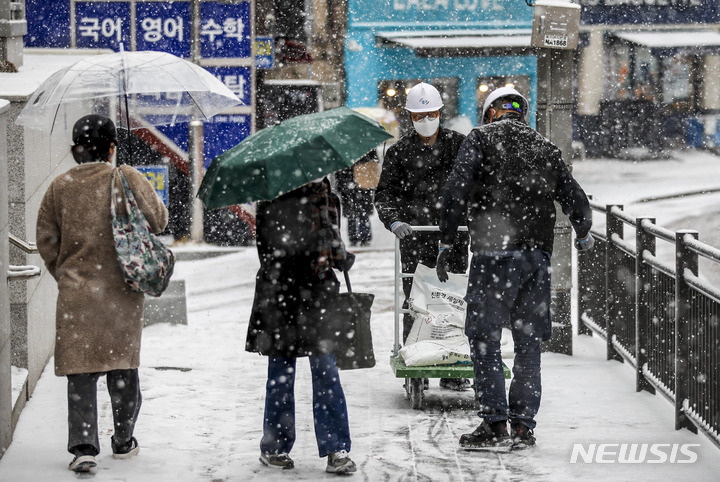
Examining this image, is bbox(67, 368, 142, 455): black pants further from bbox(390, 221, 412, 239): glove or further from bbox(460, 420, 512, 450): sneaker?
bbox(390, 221, 412, 239): glove

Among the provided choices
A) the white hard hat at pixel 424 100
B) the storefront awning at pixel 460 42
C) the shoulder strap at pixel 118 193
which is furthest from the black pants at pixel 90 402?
the storefront awning at pixel 460 42

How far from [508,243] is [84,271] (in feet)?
7.22

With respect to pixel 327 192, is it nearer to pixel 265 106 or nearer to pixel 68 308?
pixel 68 308

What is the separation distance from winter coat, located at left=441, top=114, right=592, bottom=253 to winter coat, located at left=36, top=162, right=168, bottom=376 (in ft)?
5.85

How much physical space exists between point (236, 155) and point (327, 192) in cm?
49

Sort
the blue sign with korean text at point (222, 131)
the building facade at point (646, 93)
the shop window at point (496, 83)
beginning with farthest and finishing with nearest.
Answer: the building facade at point (646, 93) → the shop window at point (496, 83) → the blue sign with korean text at point (222, 131)

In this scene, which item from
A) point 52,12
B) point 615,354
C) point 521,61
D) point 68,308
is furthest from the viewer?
point 521,61

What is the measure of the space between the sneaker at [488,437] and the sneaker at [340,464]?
748mm

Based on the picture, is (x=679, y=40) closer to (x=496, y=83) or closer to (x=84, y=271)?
(x=496, y=83)

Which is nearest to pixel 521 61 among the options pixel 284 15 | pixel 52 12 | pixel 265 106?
pixel 284 15

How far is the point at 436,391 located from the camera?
7566mm

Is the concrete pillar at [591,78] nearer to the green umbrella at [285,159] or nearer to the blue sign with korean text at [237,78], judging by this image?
the blue sign with korean text at [237,78]

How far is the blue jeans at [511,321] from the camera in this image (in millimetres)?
6016

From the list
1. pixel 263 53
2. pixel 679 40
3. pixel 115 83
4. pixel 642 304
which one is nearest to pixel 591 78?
pixel 679 40
